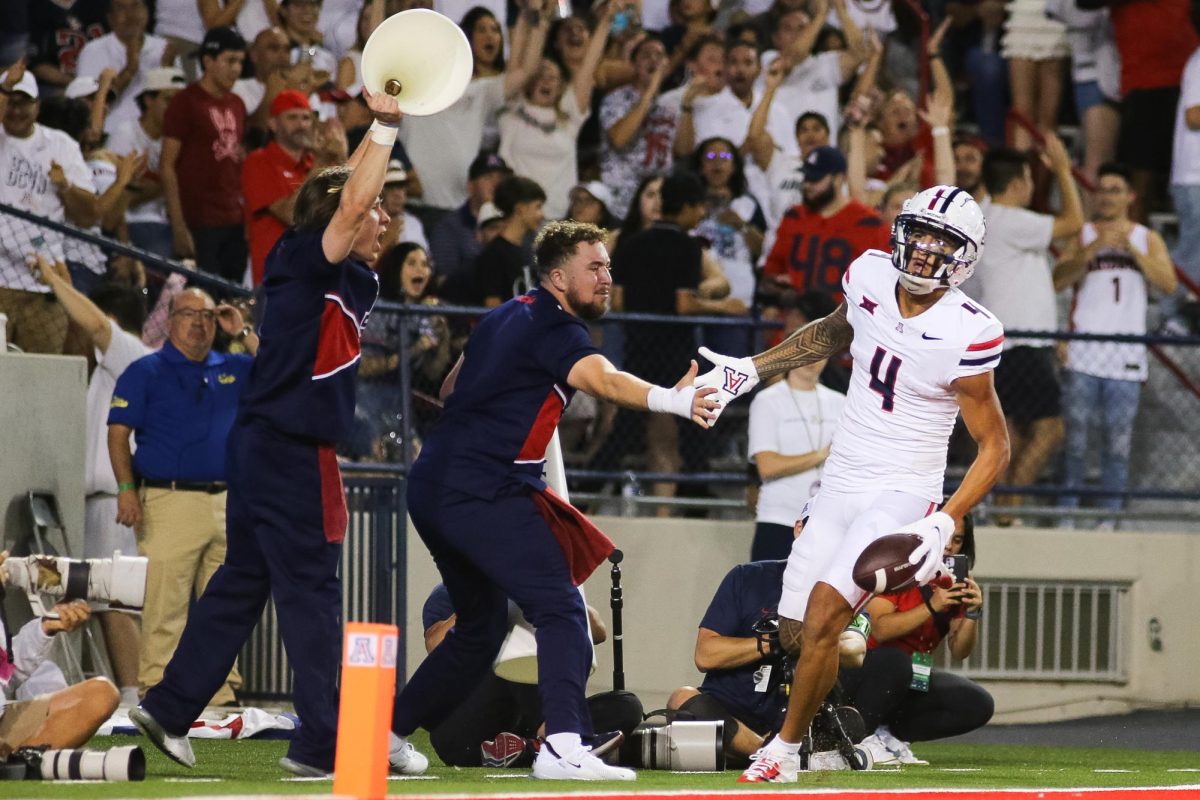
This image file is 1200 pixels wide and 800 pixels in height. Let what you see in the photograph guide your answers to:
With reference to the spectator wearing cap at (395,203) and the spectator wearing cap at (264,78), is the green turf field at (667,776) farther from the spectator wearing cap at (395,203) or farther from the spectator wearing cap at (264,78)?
the spectator wearing cap at (264,78)

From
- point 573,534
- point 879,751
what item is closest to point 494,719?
point 573,534

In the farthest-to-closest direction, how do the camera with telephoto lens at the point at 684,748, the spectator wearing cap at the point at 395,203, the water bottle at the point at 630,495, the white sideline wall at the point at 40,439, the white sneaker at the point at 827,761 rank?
the water bottle at the point at 630,495, the spectator wearing cap at the point at 395,203, the white sideline wall at the point at 40,439, the camera with telephoto lens at the point at 684,748, the white sneaker at the point at 827,761

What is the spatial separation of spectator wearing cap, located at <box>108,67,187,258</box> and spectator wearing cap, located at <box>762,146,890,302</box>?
3698 mm

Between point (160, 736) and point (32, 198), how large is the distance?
5072mm

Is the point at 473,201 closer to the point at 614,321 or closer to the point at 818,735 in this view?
the point at 614,321

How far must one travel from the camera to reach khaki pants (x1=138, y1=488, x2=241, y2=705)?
9961mm

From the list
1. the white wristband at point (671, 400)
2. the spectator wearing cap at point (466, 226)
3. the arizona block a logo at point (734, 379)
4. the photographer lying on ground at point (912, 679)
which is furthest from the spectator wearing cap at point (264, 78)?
the white wristband at point (671, 400)

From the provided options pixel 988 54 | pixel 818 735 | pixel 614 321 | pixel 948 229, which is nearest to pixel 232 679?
pixel 614 321

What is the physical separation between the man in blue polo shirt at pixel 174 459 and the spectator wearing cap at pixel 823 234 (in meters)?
3.35

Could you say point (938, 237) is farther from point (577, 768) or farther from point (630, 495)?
point (630, 495)

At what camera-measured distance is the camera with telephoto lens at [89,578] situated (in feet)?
20.8

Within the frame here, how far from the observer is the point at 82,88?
1206 cm

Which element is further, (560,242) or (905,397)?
(905,397)

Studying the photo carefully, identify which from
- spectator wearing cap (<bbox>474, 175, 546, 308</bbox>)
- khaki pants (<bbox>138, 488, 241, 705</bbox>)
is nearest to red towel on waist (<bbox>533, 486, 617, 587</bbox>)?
khaki pants (<bbox>138, 488, 241, 705</bbox>)
